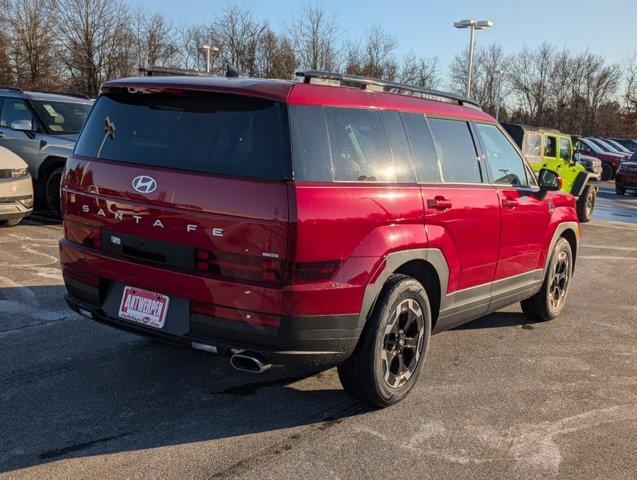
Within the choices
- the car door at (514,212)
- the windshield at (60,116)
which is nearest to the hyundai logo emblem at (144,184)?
the car door at (514,212)

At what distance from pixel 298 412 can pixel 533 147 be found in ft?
35.9

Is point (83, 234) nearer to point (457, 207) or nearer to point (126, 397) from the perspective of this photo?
point (126, 397)

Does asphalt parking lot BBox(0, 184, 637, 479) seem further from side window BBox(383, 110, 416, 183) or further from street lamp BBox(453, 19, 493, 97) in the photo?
street lamp BBox(453, 19, 493, 97)

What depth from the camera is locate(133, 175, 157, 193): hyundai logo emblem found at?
3.32 meters

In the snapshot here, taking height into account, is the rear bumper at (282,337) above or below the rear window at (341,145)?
below

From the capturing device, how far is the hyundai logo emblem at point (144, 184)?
3.32 m

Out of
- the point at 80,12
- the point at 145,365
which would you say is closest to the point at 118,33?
the point at 80,12

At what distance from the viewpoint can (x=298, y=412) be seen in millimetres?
3707

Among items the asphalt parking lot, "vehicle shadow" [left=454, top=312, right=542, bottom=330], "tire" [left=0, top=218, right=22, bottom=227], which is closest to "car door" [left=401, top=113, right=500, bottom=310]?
the asphalt parking lot

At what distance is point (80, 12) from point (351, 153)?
3469 cm

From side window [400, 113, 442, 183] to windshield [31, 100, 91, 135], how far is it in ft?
24.1

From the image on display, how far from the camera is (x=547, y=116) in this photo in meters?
52.2

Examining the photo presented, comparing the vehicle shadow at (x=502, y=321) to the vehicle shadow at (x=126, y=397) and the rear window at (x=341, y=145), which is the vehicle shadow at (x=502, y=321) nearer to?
the vehicle shadow at (x=126, y=397)

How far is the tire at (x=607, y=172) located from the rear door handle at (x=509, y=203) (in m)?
27.4
